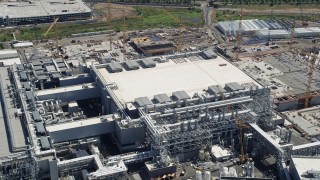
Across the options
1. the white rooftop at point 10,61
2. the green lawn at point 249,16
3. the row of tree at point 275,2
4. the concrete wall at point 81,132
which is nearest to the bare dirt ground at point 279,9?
the row of tree at point 275,2

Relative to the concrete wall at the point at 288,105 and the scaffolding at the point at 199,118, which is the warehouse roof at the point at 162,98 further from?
the concrete wall at the point at 288,105

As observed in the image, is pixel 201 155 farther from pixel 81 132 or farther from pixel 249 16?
pixel 249 16

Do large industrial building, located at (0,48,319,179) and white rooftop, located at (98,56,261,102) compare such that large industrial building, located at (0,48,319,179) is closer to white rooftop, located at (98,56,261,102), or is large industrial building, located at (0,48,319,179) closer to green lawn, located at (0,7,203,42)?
white rooftop, located at (98,56,261,102)

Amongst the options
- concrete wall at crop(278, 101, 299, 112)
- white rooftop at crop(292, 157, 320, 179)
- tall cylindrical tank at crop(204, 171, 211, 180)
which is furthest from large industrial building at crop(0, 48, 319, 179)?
concrete wall at crop(278, 101, 299, 112)

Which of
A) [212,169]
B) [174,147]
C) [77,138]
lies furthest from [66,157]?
[212,169]

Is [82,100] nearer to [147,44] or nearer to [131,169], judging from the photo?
[131,169]

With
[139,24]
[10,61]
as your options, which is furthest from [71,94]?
[139,24]
